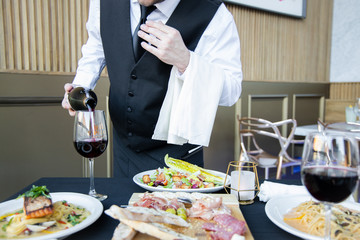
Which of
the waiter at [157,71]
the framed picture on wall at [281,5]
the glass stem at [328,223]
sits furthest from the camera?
the framed picture on wall at [281,5]

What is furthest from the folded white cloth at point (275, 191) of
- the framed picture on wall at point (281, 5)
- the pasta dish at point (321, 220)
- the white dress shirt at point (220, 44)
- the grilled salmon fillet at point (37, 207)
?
the framed picture on wall at point (281, 5)

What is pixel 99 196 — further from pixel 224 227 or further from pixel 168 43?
pixel 168 43

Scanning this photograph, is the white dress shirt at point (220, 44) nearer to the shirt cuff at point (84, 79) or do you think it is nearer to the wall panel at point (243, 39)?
the shirt cuff at point (84, 79)

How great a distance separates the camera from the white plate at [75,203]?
63 centimetres

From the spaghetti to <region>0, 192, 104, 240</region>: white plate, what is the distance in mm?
27

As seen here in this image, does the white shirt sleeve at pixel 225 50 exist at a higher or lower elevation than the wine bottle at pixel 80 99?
higher

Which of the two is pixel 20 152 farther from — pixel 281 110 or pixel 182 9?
pixel 281 110

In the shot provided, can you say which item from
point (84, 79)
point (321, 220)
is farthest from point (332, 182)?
point (84, 79)

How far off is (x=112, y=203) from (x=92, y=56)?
3.20 ft

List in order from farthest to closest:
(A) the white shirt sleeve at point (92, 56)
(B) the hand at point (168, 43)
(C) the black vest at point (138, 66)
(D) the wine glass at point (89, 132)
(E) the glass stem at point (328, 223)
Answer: (A) the white shirt sleeve at point (92, 56), (C) the black vest at point (138, 66), (B) the hand at point (168, 43), (D) the wine glass at point (89, 132), (E) the glass stem at point (328, 223)

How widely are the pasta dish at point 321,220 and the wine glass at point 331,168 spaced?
0.12m

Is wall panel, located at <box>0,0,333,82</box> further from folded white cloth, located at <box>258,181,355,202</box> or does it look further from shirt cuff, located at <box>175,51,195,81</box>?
folded white cloth, located at <box>258,181,355,202</box>

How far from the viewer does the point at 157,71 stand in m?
1.38

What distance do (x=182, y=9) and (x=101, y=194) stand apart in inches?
35.6
